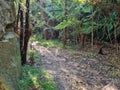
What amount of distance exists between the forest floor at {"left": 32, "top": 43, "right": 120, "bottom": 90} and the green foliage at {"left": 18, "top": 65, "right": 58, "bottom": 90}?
336mm

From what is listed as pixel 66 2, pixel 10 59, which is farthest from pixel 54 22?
pixel 10 59

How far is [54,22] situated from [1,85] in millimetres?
13998

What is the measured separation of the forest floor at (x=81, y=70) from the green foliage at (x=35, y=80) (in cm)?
34

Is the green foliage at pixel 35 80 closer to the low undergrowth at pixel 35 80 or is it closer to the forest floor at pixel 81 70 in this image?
the low undergrowth at pixel 35 80

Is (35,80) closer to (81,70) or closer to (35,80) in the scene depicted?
(35,80)

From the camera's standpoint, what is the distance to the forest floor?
8.19 metres

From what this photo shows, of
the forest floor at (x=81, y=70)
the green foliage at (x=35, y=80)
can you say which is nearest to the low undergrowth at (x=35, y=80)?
the green foliage at (x=35, y=80)

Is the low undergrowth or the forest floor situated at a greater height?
the low undergrowth

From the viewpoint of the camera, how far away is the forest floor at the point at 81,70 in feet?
26.9

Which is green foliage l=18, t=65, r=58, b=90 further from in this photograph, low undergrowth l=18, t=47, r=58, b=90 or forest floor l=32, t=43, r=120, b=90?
forest floor l=32, t=43, r=120, b=90

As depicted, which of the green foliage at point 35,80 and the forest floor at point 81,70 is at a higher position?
the green foliage at point 35,80

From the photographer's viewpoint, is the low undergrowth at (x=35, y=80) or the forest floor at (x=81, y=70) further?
the forest floor at (x=81, y=70)

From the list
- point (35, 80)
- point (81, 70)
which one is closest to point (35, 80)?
point (35, 80)

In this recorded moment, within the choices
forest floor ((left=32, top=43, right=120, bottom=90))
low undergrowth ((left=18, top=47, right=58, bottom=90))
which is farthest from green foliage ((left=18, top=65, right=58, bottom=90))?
forest floor ((left=32, top=43, right=120, bottom=90))
